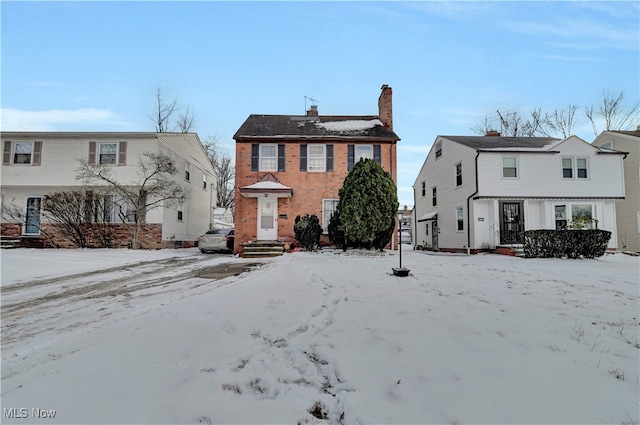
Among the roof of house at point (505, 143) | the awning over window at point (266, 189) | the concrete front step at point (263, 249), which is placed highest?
the roof of house at point (505, 143)

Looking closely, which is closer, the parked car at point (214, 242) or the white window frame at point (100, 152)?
the parked car at point (214, 242)

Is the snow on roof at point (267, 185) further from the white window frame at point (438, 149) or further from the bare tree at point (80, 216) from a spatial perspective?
the white window frame at point (438, 149)

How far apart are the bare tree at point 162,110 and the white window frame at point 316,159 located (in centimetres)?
1970

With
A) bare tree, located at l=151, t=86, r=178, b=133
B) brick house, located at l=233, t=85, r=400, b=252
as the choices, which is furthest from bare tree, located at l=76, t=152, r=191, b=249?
bare tree, located at l=151, t=86, r=178, b=133

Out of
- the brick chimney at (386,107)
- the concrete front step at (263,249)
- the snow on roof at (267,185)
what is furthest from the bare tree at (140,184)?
the brick chimney at (386,107)

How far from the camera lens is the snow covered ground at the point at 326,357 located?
181cm

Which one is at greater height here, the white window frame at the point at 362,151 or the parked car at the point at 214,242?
the white window frame at the point at 362,151

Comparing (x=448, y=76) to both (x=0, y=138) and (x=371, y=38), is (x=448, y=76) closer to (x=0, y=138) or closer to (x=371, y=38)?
(x=371, y=38)

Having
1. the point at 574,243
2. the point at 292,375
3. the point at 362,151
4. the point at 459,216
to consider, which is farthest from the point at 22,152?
the point at 574,243

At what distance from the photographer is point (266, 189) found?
1330 cm

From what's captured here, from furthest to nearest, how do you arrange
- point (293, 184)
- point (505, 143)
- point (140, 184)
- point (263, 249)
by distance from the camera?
point (505, 143)
point (140, 184)
point (293, 184)
point (263, 249)

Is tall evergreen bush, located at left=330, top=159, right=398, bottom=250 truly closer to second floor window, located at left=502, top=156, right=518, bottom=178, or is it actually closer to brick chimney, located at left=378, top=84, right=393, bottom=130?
brick chimney, located at left=378, top=84, right=393, bottom=130

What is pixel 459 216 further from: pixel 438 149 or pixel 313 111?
pixel 313 111

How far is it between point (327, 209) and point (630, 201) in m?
18.7
